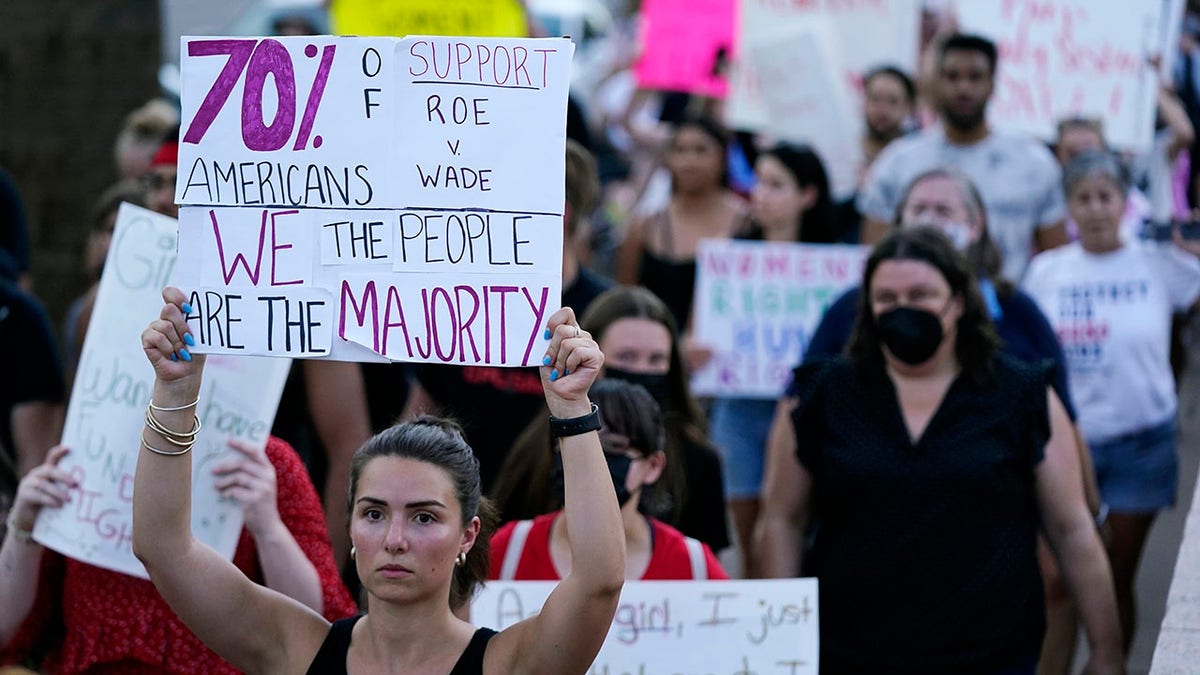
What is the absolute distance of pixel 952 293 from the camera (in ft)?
16.8

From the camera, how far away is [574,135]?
360 inches

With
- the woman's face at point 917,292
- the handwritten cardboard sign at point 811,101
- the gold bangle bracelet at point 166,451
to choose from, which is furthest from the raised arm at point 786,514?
the handwritten cardboard sign at point 811,101

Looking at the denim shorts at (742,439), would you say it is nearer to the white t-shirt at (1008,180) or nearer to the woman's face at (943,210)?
the white t-shirt at (1008,180)

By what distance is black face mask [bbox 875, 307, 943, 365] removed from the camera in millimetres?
4957

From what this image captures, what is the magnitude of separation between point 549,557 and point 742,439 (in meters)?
2.81

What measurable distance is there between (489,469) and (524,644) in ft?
7.52

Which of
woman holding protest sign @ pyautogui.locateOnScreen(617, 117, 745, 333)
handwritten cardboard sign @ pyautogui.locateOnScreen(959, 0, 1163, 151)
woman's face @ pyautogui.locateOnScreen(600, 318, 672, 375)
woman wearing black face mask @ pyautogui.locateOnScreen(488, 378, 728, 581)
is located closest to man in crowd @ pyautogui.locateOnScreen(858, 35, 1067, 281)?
woman holding protest sign @ pyautogui.locateOnScreen(617, 117, 745, 333)

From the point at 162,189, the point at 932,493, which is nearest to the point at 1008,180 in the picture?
the point at 932,493

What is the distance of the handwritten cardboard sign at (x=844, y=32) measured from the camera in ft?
32.5

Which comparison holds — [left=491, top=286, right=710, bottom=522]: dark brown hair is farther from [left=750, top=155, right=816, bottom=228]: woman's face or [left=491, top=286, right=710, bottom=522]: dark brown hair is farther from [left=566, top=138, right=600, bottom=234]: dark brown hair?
[left=750, top=155, right=816, bottom=228]: woman's face

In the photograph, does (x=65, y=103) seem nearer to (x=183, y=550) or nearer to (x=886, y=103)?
(x=886, y=103)

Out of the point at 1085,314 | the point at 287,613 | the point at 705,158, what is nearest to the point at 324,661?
the point at 287,613

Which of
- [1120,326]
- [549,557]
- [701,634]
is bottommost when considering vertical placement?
[701,634]

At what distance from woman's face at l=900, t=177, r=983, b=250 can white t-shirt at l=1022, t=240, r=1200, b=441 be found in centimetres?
75
